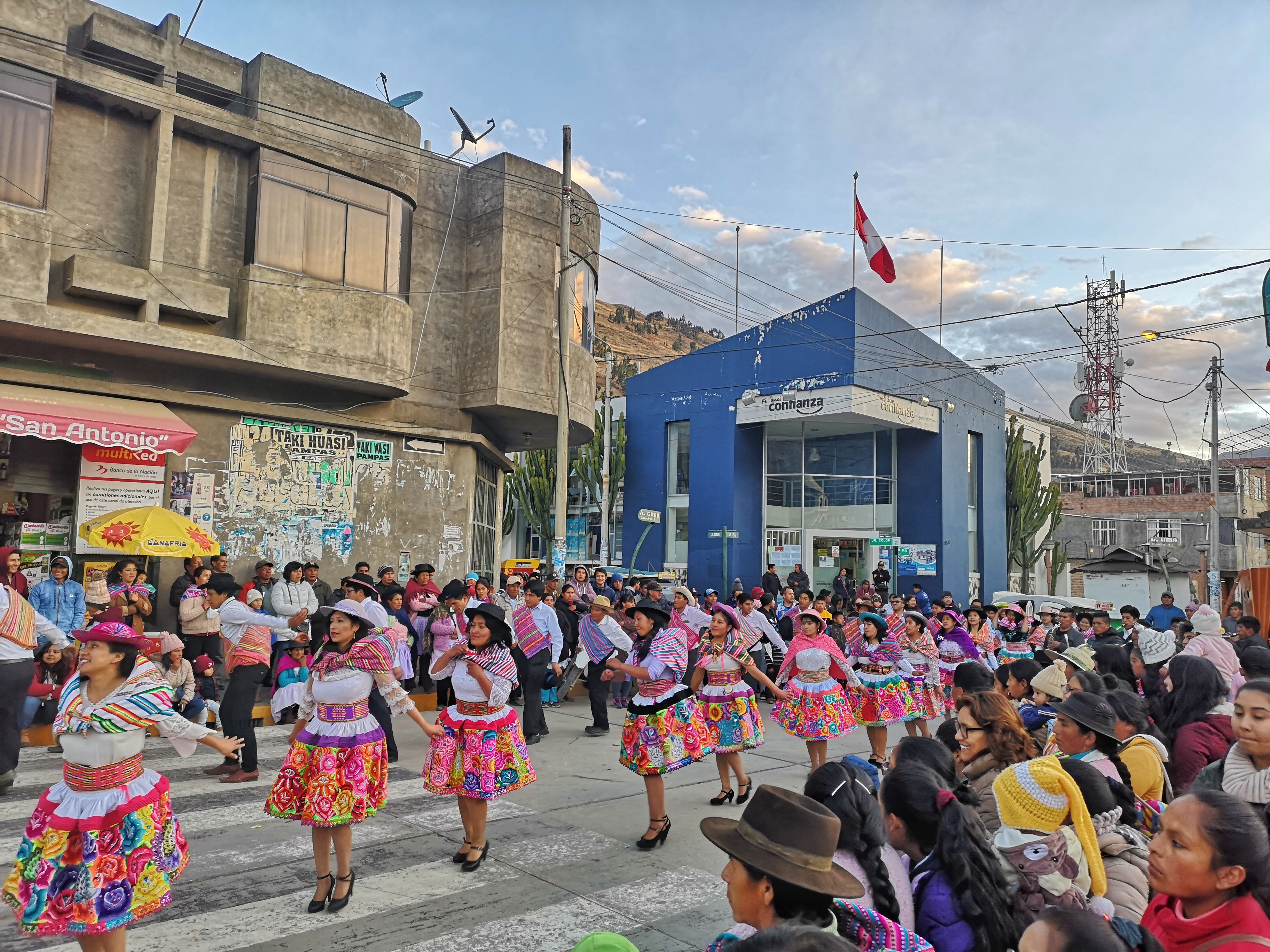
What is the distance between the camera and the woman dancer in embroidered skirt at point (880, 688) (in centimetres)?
926

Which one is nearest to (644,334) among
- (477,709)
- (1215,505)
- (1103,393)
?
(1103,393)

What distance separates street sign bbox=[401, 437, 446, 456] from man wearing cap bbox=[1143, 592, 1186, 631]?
13397mm

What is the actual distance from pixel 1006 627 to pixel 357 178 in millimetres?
13963

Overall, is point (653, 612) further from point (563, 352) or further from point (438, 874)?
point (563, 352)

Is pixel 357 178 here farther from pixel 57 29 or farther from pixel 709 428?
pixel 709 428

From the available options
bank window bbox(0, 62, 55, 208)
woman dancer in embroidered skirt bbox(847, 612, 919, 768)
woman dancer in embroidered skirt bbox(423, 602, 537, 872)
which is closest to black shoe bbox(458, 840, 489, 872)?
woman dancer in embroidered skirt bbox(423, 602, 537, 872)

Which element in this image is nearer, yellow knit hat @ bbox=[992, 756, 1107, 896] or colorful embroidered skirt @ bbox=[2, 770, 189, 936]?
yellow knit hat @ bbox=[992, 756, 1107, 896]

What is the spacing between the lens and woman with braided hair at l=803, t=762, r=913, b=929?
2824mm

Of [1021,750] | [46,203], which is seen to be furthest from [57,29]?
[1021,750]

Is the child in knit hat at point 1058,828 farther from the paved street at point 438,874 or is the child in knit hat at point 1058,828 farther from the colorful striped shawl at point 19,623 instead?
the colorful striped shawl at point 19,623

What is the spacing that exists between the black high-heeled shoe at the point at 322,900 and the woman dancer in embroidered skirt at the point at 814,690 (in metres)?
4.50

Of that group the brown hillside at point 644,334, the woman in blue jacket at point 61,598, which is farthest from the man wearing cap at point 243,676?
the brown hillside at point 644,334

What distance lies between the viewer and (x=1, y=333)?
460 inches

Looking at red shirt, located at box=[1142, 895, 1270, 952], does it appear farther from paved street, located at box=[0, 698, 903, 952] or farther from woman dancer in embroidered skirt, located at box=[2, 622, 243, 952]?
woman dancer in embroidered skirt, located at box=[2, 622, 243, 952]
